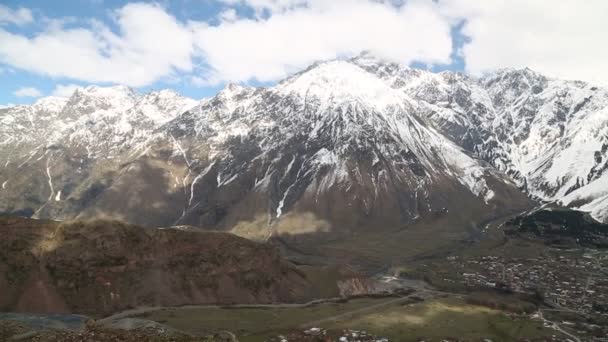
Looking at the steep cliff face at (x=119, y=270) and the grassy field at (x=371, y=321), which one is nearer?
the grassy field at (x=371, y=321)

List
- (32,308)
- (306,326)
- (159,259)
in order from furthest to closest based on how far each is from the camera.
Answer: (159,259) < (306,326) < (32,308)

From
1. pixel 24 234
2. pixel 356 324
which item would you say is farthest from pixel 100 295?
pixel 356 324

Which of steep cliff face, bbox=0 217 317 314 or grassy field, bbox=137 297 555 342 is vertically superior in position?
steep cliff face, bbox=0 217 317 314

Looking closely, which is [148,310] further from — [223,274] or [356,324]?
[356,324]

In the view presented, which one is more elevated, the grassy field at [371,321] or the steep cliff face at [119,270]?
the steep cliff face at [119,270]

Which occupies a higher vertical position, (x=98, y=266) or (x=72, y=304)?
(x=98, y=266)
